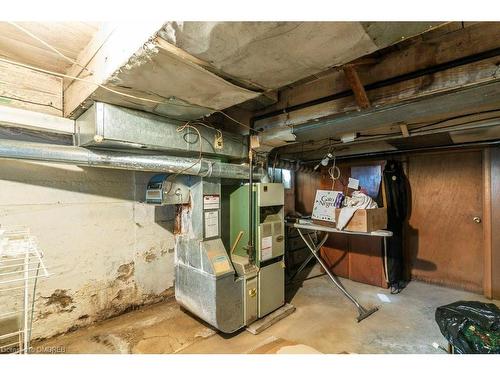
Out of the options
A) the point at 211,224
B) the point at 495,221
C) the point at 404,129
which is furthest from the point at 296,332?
the point at 495,221

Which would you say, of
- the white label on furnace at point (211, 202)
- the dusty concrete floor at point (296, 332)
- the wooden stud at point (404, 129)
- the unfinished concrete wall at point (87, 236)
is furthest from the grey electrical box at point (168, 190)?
the wooden stud at point (404, 129)

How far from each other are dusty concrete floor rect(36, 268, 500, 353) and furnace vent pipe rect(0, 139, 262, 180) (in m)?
1.48

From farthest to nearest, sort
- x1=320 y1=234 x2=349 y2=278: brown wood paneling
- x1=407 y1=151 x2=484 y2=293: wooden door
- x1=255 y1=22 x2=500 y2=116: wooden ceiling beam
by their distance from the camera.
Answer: x1=320 y1=234 x2=349 y2=278: brown wood paneling
x1=407 y1=151 x2=484 y2=293: wooden door
x1=255 y1=22 x2=500 y2=116: wooden ceiling beam

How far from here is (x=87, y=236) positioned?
87.8 inches

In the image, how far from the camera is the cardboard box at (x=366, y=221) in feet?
7.57

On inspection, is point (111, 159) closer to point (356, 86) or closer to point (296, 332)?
point (356, 86)

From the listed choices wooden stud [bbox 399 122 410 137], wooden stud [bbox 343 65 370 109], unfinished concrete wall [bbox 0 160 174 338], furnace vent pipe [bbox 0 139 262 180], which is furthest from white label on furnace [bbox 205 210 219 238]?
wooden stud [bbox 399 122 410 137]

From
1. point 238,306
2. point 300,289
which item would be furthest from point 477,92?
point 300,289

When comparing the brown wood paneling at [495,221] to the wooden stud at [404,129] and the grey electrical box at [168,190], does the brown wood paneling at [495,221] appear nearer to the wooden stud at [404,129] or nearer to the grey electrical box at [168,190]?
the wooden stud at [404,129]

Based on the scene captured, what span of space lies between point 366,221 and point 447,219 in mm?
1872

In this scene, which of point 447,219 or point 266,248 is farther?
point 447,219

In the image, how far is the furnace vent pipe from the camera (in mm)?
1520

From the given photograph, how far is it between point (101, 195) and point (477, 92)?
2894 millimetres

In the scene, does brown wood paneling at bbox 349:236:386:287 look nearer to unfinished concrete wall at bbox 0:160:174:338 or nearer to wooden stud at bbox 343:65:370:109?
wooden stud at bbox 343:65:370:109
